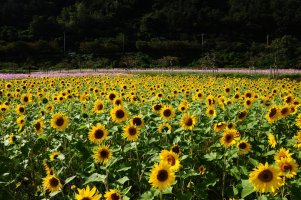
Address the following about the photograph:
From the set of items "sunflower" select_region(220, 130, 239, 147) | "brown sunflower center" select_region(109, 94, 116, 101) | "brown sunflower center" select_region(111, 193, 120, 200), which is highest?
"brown sunflower center" select_region(109, 94, 116, 101)

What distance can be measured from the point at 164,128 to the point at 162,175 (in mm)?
2633

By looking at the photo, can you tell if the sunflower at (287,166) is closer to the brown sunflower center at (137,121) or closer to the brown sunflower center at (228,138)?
the brown sunflower center at (228,138)

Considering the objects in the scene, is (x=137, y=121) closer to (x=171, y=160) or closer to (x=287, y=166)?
(x=171, y=160)

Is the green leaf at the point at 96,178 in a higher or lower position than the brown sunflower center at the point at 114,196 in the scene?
lower

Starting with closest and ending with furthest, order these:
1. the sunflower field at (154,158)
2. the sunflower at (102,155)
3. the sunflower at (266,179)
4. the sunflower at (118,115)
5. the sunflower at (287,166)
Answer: the sunflower at (266,179) < the sunflower at (287,166) < the sunflower field at (154,158) < the sunflower at (102,155) < the sunflower at (118,115)

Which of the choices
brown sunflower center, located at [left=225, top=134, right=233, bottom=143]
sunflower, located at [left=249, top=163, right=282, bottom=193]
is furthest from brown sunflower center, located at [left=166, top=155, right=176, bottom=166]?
brown sunflower center, located at [left=225, top=134, right=233, bottom=143]

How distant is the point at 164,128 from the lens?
575cm

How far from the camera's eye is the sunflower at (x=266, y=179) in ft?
9.70

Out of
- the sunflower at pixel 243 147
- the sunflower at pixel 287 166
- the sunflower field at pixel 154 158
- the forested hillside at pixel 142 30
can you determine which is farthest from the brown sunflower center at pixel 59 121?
the forested hillside at pixel 142 30

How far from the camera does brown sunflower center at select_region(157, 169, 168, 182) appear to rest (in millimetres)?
3113

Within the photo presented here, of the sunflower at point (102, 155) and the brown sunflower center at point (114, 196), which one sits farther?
the sunflower at point (102, 155)

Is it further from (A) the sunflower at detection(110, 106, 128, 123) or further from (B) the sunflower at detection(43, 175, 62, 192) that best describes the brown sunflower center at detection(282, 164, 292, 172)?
(A) the sunflower at detection(110, 106, 128, 123)

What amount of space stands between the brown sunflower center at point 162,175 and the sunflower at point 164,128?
2206 millimetres

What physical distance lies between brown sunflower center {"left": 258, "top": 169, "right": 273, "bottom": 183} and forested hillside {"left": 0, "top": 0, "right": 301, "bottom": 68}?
44388 mm
